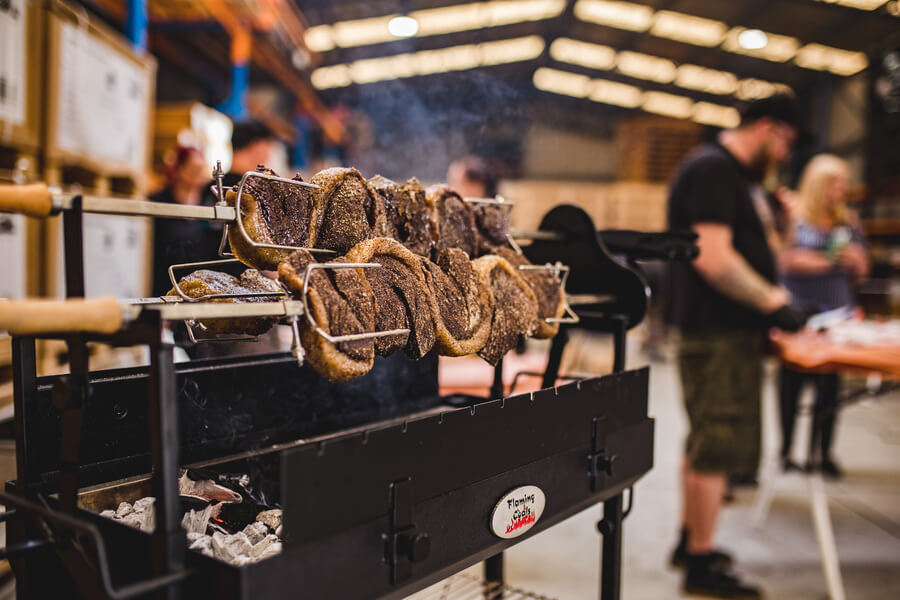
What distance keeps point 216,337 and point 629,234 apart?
43.8 inches

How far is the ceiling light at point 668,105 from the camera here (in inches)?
474

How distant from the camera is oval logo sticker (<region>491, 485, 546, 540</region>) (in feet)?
3.84

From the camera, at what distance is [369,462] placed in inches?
36.3

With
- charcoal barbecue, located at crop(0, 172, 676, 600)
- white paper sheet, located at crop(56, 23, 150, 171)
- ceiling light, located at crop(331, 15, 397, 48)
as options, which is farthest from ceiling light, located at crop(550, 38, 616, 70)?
charcoal barbecue, located at crop(0, 172, 676, 600)

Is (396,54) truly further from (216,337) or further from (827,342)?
(216,337)

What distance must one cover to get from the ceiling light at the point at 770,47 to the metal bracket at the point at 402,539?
935 cm

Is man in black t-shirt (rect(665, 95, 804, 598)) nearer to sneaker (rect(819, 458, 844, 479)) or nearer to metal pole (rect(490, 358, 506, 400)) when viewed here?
metal pole (rect(490, 358, 506, 400))

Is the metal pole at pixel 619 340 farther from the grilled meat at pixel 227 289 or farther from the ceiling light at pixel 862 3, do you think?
the ceiling light at pixel 862 3

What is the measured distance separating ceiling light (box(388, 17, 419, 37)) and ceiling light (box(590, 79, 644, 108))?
4.20 meters

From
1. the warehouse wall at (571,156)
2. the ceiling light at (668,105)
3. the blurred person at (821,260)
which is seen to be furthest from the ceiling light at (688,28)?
the blurred person at (821,260)

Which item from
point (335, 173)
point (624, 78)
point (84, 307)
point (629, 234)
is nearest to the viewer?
point (84, 307)

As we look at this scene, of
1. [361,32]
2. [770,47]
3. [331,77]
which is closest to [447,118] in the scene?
[361,32]

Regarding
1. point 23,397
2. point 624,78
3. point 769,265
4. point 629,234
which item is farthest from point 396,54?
point 23,397

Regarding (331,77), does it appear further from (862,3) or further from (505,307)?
(505,307)
